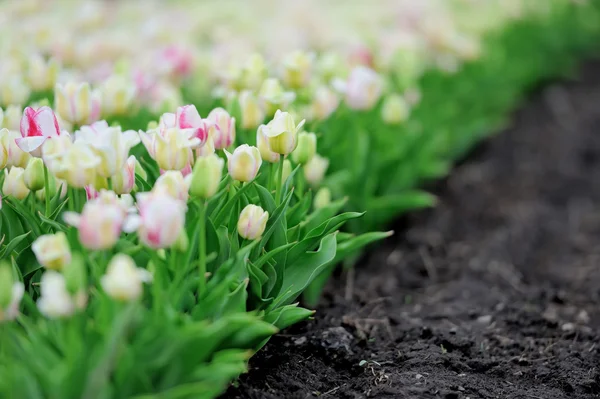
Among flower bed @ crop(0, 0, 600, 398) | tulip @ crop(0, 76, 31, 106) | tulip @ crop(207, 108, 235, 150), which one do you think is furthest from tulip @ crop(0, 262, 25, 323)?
tulip @ crop(0, 76, 31, 106)

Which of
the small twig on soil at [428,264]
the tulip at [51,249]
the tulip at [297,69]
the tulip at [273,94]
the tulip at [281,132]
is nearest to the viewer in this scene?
the tulip at [51,249]

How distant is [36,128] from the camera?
1.71 meters

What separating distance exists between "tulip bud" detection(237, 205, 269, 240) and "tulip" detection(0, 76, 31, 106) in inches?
44.0

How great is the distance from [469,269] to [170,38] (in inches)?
70.8

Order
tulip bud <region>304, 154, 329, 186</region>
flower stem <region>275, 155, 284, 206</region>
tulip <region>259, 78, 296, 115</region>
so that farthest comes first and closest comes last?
1. tulip bud <region>304, 154, 329, 186</region>
2. tulip <region>259, 78, 296, 115</region>
3. flower stem <region>275, 155, 284, 206</region>

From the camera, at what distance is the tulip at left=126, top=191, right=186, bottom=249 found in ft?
4.42

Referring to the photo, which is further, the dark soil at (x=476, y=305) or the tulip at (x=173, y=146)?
the dark soil at (x=476, y=305)

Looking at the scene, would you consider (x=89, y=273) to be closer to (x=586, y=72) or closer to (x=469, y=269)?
(x=469, y=269)

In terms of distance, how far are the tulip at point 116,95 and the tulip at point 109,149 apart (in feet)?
2.53

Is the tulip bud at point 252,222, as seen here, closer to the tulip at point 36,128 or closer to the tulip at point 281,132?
the tulip at point 281,132

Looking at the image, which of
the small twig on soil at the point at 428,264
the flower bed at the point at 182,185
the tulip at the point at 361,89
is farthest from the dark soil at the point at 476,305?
the tulip at the point at 361,89

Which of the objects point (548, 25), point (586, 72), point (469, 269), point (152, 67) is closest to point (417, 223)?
point (469, 269)

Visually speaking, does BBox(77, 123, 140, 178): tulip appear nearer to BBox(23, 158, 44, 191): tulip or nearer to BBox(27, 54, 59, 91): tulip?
BBox(23, 158, 44, 191): tulip

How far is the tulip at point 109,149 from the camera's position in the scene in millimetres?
1502
